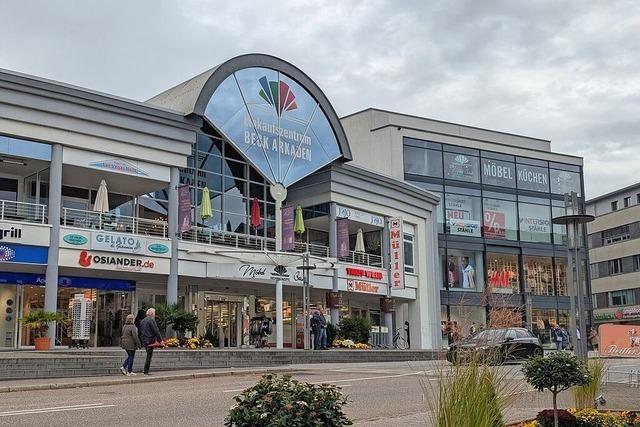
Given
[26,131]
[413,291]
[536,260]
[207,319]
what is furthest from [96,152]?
[536,260]

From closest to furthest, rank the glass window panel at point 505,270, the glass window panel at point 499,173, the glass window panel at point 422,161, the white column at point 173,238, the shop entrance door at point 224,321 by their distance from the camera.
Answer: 1. the white column at point 173,238
2. the shop entrance door at point 224,321
3. the glass window panel at point 422,161
4. the glass window panel at point 505,270
5. the glass window panel at point 499,173

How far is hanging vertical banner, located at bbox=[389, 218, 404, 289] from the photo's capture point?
1574 inches

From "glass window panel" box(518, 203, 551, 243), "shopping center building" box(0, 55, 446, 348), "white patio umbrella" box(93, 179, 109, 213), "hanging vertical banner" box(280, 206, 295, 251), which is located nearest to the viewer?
"shopping center building" box(0, 55, 446, 348)

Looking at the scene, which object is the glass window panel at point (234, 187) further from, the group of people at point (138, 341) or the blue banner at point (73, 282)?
the group of people at point (138, 341)

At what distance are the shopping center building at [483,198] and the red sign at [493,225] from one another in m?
0.07

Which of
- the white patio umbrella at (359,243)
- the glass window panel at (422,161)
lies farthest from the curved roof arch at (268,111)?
the glass window panel at (422,161)

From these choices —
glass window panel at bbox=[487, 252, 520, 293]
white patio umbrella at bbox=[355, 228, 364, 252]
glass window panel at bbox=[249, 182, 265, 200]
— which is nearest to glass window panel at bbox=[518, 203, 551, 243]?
glass window panel at bbox=[487, 252, 520, 293]

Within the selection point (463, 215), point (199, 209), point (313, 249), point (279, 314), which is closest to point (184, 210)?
point (199, 209)

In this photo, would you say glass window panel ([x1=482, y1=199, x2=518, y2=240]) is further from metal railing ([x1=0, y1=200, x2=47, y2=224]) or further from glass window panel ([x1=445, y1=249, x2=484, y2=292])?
metal railing ([x1=0, y1=200, x2=47, y2=224])

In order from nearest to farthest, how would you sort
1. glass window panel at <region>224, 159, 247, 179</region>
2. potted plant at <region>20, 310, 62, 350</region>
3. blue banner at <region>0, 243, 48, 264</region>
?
potted plant at <region>20, 310, 62, 350</region>, blue banner at <region>0, 243, 48, 264</region>, glass window panel at <region>224, 159, 247, 179</region>

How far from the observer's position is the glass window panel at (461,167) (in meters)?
51.4

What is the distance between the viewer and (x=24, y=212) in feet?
96.8

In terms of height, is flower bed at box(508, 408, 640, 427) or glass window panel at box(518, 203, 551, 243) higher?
glass window panel at box(518, 203, 551, 243)

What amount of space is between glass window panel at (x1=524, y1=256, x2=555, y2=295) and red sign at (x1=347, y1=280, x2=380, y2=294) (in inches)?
739
